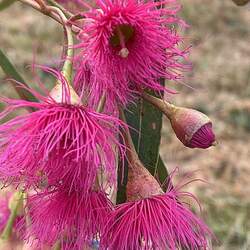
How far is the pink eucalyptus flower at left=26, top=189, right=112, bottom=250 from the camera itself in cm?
95

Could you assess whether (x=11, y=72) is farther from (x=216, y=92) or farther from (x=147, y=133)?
(x=216, y=92)

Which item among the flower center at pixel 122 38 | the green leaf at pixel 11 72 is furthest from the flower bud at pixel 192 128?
the green leaf at pixel 11 72

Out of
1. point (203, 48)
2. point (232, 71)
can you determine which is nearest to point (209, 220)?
point (232, 71)

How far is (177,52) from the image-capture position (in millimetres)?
1008

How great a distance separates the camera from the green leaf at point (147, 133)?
1.11 m

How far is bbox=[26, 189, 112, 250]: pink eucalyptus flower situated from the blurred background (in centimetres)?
151

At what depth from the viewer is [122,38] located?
38.4 inches

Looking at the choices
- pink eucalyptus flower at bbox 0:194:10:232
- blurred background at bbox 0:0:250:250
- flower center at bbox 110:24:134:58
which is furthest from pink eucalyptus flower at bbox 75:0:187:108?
blurred background at bbox 0:0:250:250

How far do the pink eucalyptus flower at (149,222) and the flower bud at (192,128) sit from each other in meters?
0.07

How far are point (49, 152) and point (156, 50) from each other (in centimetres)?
20

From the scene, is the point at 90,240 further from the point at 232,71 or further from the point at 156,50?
the point at 232,71

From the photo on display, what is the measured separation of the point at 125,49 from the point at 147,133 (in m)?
0.21

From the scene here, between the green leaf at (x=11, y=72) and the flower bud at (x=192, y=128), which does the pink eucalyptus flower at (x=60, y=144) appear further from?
the green leaf at (x=11, y=72)

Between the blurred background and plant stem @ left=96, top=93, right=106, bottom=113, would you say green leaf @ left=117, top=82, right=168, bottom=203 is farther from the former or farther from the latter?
the blurred background
